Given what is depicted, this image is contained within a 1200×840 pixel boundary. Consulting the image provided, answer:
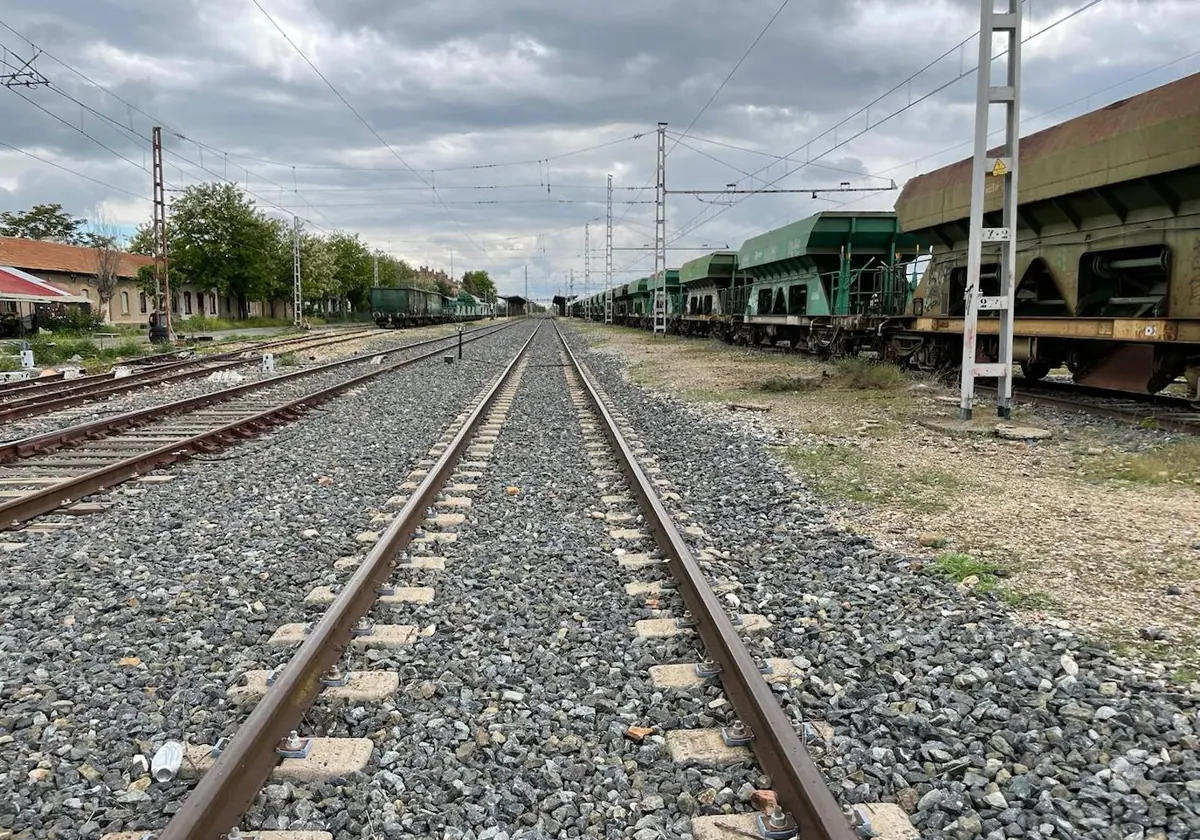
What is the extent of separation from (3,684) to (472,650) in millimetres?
1847

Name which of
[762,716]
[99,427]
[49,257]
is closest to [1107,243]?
[762,716]

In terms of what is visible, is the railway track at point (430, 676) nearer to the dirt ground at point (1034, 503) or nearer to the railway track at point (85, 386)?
the dirt ground at point (1034, 503)

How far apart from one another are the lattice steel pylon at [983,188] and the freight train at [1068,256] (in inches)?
49.1

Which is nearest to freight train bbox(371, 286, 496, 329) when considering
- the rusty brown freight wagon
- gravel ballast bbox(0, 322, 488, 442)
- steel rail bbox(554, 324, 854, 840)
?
gravel ballast bbox(0, 322, 488, 442)

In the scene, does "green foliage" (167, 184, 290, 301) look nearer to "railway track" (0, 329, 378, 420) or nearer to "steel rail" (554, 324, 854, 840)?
"railway track" (0, 329, 378, 420)

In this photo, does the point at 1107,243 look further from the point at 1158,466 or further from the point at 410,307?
the point at 410,307

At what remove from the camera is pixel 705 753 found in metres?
2.75

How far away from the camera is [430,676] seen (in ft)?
11.0

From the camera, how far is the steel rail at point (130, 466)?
5727 mm

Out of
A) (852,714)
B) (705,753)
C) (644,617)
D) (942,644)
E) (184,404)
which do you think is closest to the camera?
(705,753)

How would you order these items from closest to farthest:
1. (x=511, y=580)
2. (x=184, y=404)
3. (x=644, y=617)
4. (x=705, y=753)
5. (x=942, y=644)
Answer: (x=705, y=753), (x=942, y=644), (x=644, y=617), (x=511, y=580), (x=184, y=404)

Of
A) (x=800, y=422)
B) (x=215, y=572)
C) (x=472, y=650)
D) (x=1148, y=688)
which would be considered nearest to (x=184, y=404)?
(x=215, y=572)

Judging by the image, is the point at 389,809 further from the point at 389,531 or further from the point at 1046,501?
the point at 1046,501

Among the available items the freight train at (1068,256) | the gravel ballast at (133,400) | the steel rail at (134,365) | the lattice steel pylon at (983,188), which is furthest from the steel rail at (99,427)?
the freight train at (1068,256)
